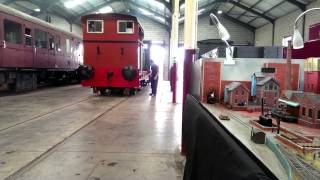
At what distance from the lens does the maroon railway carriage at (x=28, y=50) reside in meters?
11.5

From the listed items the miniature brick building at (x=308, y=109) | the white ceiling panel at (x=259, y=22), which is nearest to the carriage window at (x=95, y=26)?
the miniature brick building at (x=308, y=109)

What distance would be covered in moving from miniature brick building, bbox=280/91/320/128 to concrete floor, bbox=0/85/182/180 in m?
1.95

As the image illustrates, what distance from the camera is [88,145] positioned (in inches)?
197

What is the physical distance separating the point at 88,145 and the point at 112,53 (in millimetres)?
7958

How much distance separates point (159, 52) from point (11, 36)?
19692mm

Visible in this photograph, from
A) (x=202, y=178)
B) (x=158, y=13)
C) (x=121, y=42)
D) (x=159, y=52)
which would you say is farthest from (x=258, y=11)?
(x=202, y=178)

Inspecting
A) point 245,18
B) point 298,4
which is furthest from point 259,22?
point 298,4

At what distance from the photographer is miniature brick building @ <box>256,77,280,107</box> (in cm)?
273

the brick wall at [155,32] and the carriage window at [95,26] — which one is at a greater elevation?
the brick wall at [155,32]

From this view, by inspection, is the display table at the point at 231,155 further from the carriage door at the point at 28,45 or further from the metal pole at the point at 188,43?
the carriage door at the point at 28,45

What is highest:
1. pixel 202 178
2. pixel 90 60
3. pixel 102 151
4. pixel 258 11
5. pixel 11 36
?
pixel 258 11

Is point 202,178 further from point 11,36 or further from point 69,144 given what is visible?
point 11,36

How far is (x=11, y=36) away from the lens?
1188 centimetres

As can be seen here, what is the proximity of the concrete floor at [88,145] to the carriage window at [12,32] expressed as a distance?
4365 millimetres
